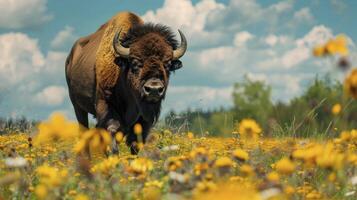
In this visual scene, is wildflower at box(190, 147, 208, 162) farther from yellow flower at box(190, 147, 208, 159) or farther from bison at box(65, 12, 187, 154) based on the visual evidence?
bison at box(65, 12, 187, 154)

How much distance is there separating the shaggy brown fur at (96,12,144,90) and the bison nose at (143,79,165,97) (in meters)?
1.53

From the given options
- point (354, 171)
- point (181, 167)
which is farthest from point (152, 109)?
point (181, 167)

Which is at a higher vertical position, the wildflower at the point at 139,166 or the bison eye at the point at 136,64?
the bison eye at the point at 136,64

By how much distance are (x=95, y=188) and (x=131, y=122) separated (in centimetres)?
620

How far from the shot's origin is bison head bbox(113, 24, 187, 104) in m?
9.30

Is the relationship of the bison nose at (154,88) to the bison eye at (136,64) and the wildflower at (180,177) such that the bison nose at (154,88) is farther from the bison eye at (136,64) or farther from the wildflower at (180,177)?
the wildflower at (180,177)

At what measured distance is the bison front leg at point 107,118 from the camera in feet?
33.9

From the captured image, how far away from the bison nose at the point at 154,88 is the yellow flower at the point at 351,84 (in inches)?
238

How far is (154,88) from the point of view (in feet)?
29.9

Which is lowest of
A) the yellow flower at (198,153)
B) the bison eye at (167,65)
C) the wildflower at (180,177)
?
the wildflower at (180,177)

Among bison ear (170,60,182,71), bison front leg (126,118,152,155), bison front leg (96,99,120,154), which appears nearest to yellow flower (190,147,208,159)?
bison ear (170,60,182,71)

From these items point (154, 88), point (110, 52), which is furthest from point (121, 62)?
point (154, 88)

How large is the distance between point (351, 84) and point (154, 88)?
20.1 ft

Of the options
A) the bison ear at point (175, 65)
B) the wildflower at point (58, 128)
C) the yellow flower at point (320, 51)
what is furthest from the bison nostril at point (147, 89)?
the wildflower at point (58, 128)
